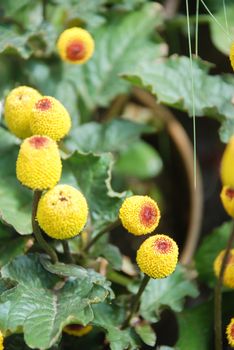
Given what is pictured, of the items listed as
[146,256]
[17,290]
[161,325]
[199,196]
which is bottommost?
[161,325]

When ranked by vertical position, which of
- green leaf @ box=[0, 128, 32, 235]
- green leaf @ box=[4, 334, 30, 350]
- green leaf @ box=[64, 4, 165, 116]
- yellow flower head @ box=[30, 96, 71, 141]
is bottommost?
green leaf @ box=[4, 334, 30, 350]

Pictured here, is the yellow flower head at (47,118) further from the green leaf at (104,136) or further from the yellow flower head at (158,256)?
the green leaf at (104,136)

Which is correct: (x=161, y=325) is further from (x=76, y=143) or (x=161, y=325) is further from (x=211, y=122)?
(x=211, y=122)

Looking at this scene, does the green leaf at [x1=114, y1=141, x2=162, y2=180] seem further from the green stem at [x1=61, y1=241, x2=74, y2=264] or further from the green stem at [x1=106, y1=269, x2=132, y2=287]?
the green stem at [x1=61, y1=241, x2=74, y2=264]

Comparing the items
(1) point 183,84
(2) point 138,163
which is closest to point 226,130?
(1) point 183,84

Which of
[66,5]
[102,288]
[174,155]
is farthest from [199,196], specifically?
[102,288]

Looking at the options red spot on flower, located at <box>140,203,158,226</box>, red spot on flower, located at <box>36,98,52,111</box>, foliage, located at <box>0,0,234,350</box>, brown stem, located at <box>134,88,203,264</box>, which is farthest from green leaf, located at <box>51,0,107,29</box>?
red spot on flower, located at <box>140,203,158,226</box>
